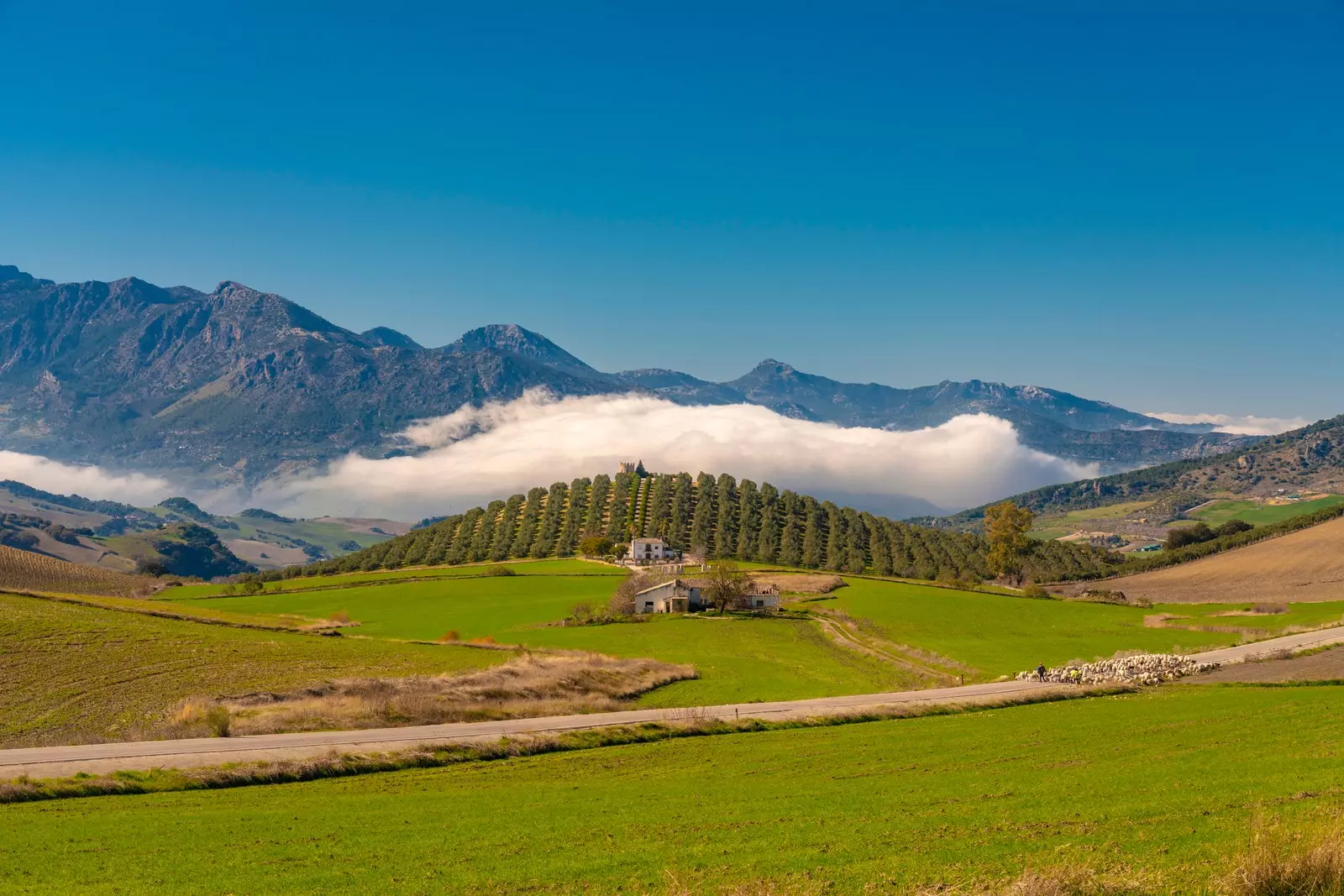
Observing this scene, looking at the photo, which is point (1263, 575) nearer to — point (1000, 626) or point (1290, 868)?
point (1000, 626)

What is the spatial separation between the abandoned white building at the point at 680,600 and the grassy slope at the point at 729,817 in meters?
69.9

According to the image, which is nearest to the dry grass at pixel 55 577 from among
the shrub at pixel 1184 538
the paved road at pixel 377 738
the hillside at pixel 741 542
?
the hillside at pixel 741 542

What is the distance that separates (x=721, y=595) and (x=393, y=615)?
132 ft

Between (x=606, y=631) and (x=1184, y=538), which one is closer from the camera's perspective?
(x=606, y=631)

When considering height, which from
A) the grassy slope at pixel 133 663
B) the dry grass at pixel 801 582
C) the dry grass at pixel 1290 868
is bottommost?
the grassy slope at pixel 133 663

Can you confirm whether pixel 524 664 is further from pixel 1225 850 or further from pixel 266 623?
pixel 1225 850

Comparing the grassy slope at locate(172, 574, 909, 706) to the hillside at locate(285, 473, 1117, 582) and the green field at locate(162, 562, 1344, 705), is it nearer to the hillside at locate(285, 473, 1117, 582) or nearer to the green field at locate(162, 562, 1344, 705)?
the green field at locate(162, 562, 1344, 705)

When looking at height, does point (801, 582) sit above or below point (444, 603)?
above

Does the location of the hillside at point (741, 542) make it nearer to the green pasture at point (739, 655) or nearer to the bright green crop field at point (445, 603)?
the bright green crop field at point (445, 603)

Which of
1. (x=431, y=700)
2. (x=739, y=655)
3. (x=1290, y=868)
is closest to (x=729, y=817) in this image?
(x=1290, y=868)

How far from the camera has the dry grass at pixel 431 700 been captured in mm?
40094

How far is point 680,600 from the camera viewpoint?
106000mm

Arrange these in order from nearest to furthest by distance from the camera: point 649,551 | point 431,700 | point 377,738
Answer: point 377,738, point 431,700, point 649,551

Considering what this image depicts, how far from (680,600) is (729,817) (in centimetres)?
8228
